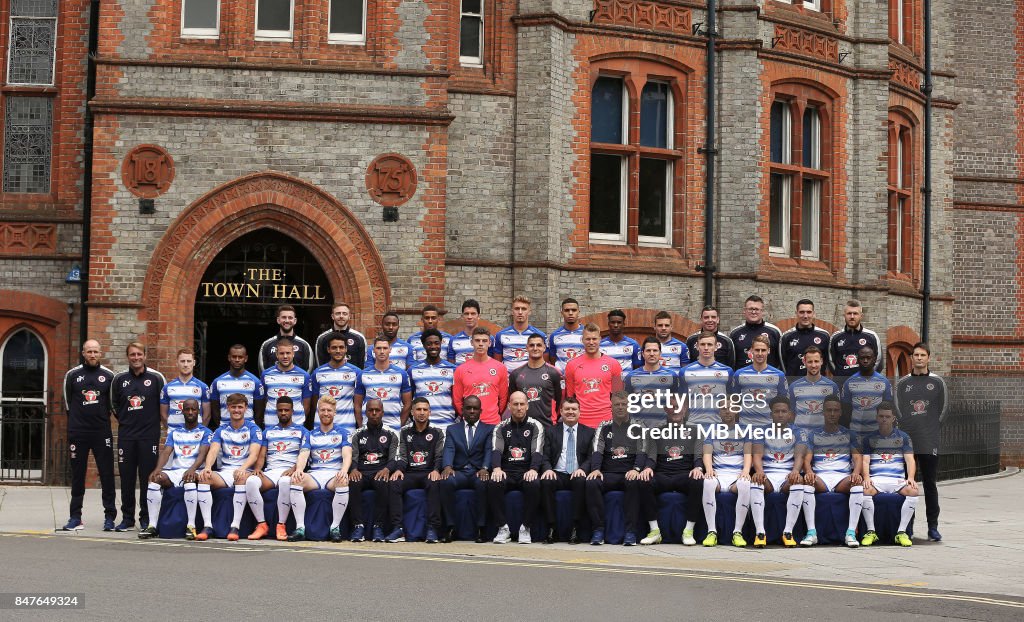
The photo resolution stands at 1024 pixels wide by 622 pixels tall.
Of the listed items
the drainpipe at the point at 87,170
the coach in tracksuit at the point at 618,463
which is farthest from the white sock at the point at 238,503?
the drainpipe at the point at 87,170

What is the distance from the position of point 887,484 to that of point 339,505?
5582 millimetres

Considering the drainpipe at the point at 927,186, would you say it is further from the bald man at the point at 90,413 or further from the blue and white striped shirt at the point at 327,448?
the bald man at the point at 90,413

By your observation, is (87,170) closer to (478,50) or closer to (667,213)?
(478,50)

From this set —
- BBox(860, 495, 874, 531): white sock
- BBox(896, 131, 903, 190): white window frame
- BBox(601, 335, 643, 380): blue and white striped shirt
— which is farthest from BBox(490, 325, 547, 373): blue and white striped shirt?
BBox(896, 131, 903, 190): white window frame

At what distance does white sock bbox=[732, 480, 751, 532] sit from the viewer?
14.3m

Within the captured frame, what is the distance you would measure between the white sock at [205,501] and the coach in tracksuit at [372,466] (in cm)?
142

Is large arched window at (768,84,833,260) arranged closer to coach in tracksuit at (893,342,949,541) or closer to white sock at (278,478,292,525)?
coach in tracksuit at (893,342,949,541)

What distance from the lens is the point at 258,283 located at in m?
20.0

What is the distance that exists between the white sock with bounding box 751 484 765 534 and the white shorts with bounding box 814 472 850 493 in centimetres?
69

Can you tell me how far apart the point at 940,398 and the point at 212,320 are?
10069mm

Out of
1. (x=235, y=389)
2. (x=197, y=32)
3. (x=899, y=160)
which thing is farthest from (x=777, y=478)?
(x=899, y=160)

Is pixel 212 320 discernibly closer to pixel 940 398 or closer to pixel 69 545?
pixel 69 545

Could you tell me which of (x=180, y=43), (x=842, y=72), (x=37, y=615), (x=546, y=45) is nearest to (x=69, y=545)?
(x=37, y=615)

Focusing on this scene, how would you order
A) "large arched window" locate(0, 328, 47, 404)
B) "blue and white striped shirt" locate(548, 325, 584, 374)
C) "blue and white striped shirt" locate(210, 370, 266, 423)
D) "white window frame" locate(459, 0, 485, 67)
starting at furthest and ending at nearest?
1. "white window frame" locate(459, 0, 485, 67)
2. "large arched window" locate(0, 328, 47, 404)
3. "blue and white striped shirt" locate(548, 325, 584, 374)
4. "blue and white striped shirt" locate(210, 370, 266, 423)
